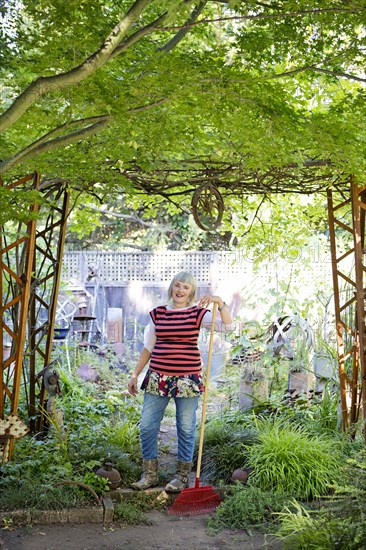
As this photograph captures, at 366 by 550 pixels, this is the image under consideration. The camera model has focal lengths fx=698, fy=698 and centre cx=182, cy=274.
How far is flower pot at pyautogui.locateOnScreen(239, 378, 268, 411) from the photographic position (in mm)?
6715

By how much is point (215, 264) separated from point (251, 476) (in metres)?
8.33

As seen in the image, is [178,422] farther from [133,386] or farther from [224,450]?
[224,450]

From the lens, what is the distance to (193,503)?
462cm

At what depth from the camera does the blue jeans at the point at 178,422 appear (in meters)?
4.80

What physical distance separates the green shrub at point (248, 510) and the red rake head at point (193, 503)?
91 millimetres

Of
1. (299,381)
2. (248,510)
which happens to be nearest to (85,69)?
(248,510)

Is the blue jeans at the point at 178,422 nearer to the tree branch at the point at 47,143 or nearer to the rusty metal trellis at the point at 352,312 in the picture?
the rusty metal trellis at the point at 352,312

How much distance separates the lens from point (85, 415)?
6.54 m

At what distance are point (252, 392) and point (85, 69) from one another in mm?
4675

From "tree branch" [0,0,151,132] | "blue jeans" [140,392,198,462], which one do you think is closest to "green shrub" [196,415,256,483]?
"blue jeans" [140,392,198,462]

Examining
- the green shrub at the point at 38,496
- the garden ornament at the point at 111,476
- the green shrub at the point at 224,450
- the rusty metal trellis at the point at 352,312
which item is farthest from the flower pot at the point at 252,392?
the green shrub at the point at 38,496

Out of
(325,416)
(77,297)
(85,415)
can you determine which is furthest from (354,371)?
(77,297)

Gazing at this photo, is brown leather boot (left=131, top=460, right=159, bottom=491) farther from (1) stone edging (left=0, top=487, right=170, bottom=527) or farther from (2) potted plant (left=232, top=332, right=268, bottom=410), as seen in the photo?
(2) potted plant (left=232, top=332, right=268, bottom=410)

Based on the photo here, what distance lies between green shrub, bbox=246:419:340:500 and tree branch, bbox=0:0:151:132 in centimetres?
314
